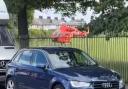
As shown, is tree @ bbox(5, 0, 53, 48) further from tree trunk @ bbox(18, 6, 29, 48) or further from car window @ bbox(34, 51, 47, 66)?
car window @ bbox(34, 51, 47, 66)

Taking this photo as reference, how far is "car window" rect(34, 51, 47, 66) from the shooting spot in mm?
13153

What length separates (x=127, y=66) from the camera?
19.3 meters

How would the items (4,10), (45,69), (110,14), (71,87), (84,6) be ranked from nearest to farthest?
(71,87), (45,69), (110,14), (4,10), (84,6)

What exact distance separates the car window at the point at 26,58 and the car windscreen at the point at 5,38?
284cm

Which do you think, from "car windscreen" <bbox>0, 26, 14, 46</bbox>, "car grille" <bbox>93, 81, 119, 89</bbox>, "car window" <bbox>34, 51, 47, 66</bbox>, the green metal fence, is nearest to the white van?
"car windscreen" <bbox>0, 26, 14, 46</bbox>

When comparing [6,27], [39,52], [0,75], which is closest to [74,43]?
[6,27]

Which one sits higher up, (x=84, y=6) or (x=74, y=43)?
(x=84, y=6)

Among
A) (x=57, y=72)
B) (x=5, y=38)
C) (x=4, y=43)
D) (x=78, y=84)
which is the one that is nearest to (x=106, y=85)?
(x=78, y=84)

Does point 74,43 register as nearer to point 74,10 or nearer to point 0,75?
point 74,10

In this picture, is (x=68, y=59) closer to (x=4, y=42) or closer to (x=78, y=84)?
(x=78, y=84)

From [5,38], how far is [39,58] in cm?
439

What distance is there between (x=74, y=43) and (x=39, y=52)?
698 centimetres

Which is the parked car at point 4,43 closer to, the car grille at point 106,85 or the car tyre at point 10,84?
the car tyre at point 10,84

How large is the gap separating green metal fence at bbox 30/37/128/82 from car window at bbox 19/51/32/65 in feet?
18.1
